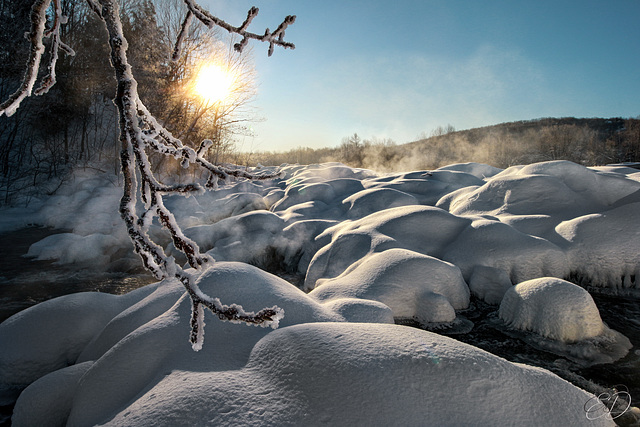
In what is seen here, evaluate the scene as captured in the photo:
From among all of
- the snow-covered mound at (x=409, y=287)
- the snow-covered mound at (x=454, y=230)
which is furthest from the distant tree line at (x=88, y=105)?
the snow-covered mound at (x=409, y=287)

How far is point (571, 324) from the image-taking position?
2.98m

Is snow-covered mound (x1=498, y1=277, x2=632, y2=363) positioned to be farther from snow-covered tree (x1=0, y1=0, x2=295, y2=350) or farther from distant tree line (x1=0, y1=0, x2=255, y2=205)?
distant tree line (x1=0, y1=0, x2=255, y2=205)

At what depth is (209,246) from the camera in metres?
6.43

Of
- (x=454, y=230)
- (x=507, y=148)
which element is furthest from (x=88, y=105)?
(x=507, y=148)

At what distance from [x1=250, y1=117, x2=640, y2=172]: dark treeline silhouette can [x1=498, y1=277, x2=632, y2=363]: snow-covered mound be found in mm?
17416

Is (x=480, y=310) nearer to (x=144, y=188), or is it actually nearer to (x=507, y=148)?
(x=144, y=188)

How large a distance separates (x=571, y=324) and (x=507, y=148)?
34.6 meters

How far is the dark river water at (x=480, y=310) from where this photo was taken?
2586 mm

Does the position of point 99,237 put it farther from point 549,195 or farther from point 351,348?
point 549,195

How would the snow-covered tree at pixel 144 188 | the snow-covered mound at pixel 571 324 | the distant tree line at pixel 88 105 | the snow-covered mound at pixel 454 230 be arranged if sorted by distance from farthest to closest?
the distant tree line at pixel 88 105
the snow-covered mound at pixel 454 230
the snow-covered mound at pixel 571 324
the snow-covered tree at pixel 144 188

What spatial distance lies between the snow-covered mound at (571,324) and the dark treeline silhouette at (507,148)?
1742 centimetres

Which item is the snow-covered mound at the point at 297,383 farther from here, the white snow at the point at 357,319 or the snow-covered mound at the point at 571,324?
the snow-covered mound at the point at 571,324

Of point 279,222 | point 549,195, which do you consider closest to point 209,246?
point 279,222

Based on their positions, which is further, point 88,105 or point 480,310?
point 88,105
